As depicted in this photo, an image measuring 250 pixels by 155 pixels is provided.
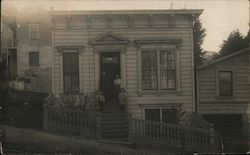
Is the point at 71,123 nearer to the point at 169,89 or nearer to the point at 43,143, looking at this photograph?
the point at 43,143

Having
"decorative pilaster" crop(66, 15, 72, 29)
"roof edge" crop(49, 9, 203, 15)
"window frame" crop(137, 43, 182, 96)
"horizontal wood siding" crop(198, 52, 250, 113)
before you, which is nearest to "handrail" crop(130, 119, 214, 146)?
"window frame" crop(137, 43, 182, 96)

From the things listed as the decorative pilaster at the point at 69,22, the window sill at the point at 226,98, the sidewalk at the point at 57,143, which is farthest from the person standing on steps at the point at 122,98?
the window sill at the point at 226,98

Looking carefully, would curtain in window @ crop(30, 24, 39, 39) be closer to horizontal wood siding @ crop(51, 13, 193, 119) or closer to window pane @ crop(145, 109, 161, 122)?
horizontal wood siding @ crop(51, 13, 193, 119)

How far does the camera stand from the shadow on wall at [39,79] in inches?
1436

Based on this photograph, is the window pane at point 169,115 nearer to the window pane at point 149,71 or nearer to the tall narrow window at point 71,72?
the window pane at point 149,71

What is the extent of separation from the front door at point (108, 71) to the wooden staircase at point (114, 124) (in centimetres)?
114

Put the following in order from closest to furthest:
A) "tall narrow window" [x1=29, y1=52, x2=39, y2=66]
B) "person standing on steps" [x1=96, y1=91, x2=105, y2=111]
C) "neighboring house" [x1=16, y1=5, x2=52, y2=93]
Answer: "person standing on steps" [x1=96, y1=91, x2=105, y2=111] → "neighboring house" [x1=16, y1=5, x2=52, y2=93] → "tall narrow window" [x1=29, y1=52, x2=39, y2=66]

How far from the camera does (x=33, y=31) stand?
3888 cm

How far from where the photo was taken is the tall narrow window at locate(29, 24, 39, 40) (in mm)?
38531

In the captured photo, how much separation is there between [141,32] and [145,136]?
582 cm

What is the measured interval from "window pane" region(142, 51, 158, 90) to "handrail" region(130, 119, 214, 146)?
341cm

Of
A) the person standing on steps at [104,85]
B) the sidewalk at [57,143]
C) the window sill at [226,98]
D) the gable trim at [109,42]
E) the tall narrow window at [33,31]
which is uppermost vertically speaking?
the tall narrow window at [33,31]

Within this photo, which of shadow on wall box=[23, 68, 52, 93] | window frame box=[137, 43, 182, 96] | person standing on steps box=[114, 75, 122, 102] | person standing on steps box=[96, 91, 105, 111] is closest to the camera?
person standing on steps box=[96, 91, 105, 111]

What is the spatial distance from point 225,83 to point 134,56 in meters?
4.86
